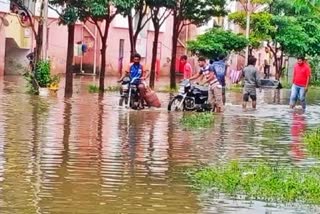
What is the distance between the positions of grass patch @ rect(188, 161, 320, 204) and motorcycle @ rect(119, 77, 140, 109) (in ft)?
40.5

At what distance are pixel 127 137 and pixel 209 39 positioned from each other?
28889 millimetres

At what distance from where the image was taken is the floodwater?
10.0m

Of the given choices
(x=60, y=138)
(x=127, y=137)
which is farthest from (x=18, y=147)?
(x=127, y=137)

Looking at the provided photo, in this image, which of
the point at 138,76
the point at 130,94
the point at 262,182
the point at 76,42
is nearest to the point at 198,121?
the point at 130,94

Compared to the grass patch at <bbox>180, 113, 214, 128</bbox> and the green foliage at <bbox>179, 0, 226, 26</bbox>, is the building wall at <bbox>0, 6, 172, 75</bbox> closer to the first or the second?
the green foliage at <bbox>179, 0, 226, 26</bbox>

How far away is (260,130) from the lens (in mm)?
19859

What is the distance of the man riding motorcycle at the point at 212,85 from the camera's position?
2519 centimetres

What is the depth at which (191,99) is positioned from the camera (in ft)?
82.0

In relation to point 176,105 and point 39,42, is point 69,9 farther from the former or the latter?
point 176,105

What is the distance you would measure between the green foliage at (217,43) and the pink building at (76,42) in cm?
786

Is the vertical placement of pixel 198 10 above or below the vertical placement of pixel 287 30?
above

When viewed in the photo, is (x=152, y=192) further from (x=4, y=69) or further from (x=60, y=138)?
(x=4, y=69)

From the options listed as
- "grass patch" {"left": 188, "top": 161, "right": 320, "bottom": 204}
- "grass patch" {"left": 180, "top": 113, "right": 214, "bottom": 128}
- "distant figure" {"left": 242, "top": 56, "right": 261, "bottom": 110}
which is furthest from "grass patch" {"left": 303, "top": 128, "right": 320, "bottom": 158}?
"distant figure" {"left": 242, "top": 56, "right": 261, "bottom": 110}

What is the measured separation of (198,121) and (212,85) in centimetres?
481
